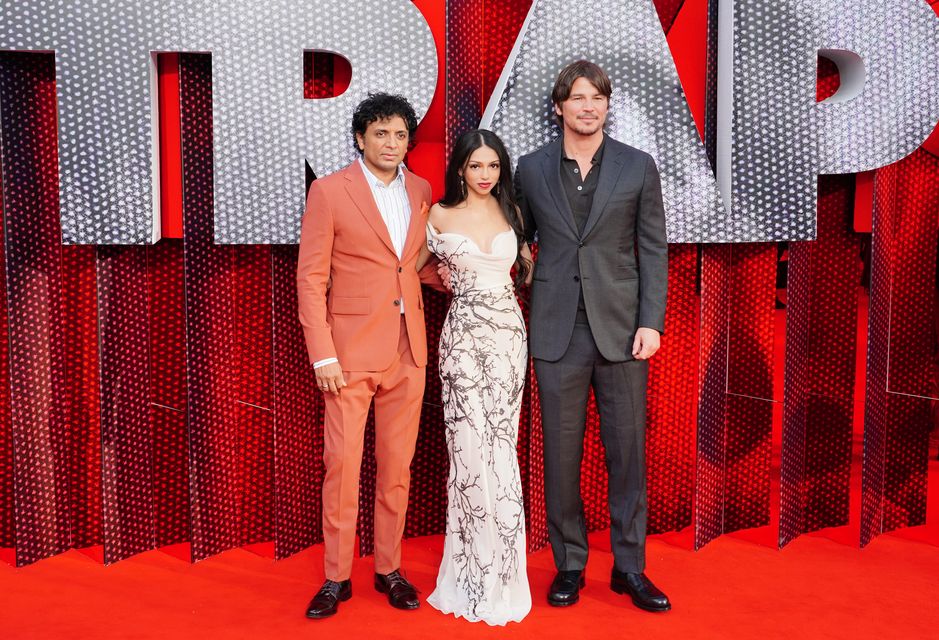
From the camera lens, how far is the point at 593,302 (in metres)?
3.07

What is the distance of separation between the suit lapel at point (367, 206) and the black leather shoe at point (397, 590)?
3.93 ft

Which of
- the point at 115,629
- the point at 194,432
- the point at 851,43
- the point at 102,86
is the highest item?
the point at 851,43

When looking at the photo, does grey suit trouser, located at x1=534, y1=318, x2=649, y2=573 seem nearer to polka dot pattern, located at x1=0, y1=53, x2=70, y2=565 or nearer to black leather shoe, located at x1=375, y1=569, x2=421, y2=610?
black leather shoe, located at x1=375, y1=569, x2=421, y2=610

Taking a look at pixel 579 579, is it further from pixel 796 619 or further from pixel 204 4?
pixel 204 4

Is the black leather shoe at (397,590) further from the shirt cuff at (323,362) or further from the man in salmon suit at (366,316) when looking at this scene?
the shirt cuff at (323,362)

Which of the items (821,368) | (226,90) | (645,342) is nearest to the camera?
(645,342)

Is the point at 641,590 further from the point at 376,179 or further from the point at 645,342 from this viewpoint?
the point at 376,179

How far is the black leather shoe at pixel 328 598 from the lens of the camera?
304 cm

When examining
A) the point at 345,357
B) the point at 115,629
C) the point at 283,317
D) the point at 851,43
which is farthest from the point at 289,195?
the point at 851,43

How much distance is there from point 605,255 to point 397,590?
55.1 inches

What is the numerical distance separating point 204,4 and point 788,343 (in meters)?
2.69

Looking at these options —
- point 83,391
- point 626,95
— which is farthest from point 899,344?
point 83,391

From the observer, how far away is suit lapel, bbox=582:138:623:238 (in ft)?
9.92

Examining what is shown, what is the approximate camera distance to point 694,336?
3.86 m
